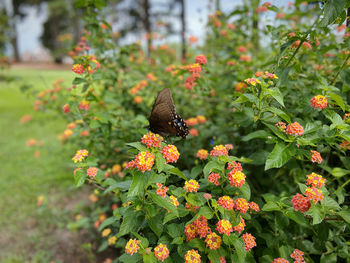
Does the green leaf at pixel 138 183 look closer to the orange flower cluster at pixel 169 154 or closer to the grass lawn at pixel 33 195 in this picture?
the orange flower cluster at pixel 169 154

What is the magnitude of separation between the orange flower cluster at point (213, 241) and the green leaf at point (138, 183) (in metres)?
0.40

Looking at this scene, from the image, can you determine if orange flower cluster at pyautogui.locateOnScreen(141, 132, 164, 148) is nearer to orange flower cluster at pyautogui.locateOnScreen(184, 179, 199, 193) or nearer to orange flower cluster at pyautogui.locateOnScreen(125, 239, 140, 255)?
orange flower cluster at pyautogui.locateOnScreen(184, 179, 199, 193)

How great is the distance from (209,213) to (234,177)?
211mm

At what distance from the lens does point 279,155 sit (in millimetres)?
1163

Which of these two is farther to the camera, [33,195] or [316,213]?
[33,195]

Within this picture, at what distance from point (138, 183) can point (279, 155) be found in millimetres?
705

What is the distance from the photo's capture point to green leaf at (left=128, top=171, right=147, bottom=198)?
1.02 meters

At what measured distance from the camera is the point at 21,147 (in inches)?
199

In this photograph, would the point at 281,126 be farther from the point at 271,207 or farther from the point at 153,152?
the point at 153,152

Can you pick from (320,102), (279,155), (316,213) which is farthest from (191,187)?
(320,102)

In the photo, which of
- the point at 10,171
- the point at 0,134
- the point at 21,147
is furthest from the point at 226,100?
the point at 0,134

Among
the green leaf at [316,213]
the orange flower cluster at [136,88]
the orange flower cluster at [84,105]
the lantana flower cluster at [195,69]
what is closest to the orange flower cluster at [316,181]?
the green leaf at [316,213]

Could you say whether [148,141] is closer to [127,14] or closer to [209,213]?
[209,213]

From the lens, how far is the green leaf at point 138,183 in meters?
1.02
